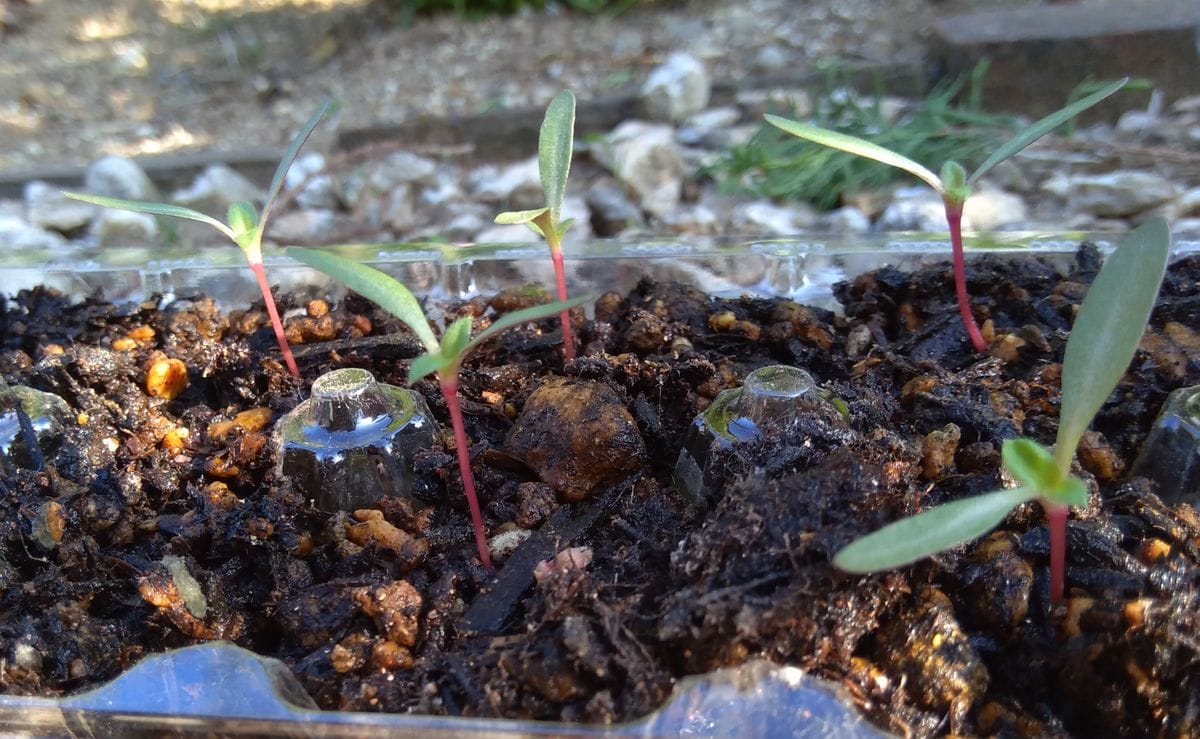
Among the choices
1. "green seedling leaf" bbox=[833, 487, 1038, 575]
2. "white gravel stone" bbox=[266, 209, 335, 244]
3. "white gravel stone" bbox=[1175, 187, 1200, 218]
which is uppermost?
"green seedling leaf" bbox=[833, 487, 1038, 575]

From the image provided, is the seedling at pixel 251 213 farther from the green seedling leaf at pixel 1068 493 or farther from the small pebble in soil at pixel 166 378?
the green seedling leaf at pixel 1068 493

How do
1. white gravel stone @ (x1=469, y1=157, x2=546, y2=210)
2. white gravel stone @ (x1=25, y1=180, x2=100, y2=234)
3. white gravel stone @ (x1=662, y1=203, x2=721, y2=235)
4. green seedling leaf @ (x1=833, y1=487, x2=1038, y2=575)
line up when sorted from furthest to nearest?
white gravel stone @ (x1=469, y1=157, x2=546, y2=210)
white gravel stone @ (x1=25, y1=180, x2=100, y2=234)
white gravel stone @ (x1=662, y1=203, x2=721, y2=235)
green seedling leaf @ (x1=833, y1=487, x2=1038, y2=575)

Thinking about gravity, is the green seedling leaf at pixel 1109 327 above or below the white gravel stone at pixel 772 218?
above

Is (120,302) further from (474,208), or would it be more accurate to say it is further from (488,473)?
(474,208)

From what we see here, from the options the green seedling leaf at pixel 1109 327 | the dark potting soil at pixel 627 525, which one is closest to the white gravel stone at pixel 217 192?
the dark potting soil at pixel 627 525

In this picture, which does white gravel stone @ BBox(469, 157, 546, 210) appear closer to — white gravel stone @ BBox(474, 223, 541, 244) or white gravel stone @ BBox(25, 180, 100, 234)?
white gravel stone @ BBox(474, 223, 541, 244)

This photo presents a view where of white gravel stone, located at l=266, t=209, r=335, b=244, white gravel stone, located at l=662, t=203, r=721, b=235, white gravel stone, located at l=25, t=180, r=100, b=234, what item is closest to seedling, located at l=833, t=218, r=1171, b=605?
white gravel stone, located at l=662, t=203, r=721, b=235


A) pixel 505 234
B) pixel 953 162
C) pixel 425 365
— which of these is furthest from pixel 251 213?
pixel 505 234

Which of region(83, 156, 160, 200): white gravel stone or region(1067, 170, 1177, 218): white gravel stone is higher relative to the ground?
region(83, 156, 160, 200): white gravel stone

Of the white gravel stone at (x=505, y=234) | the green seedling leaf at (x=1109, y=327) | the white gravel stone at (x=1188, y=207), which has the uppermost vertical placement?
the green seedling leaf at (x=1109, y=327)
